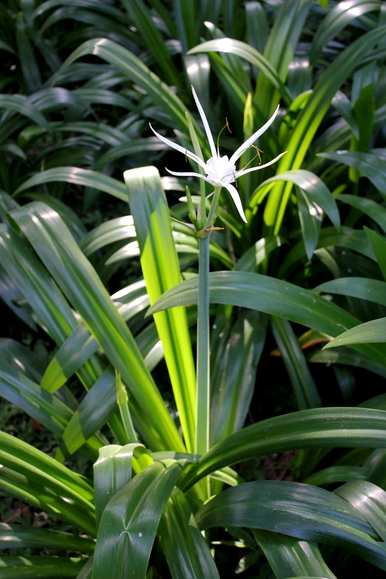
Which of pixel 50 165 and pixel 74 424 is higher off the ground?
pixel 50 165

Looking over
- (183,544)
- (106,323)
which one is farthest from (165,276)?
(183,544)

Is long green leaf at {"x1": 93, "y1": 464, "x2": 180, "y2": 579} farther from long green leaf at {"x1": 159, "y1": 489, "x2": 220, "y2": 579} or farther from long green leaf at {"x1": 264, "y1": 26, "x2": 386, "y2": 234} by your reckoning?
long green leaf at {"x1": 264, "y1": 26, "x2": 386, "y2": 234}

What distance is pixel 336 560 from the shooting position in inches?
47.4

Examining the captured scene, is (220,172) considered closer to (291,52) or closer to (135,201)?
(135,201)

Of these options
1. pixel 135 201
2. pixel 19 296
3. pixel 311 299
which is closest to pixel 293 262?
pixel 311 299

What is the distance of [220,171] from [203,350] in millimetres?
321

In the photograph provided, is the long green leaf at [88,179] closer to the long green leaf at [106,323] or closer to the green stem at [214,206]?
the long green leaf at [106,323]

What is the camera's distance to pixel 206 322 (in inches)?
41.6

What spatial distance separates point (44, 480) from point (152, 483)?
0.18 meters

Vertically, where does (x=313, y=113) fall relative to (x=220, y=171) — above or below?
above

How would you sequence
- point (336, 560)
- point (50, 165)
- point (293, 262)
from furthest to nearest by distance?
point (50, 165) < point (293, 262) < point (336, 560)

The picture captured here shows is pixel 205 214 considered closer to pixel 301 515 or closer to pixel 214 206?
pixel 214 206

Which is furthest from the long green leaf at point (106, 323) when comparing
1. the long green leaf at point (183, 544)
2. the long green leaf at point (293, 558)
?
the long green leaf at point (293, 558)

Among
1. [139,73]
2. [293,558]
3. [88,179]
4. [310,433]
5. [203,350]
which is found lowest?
[293,558]
